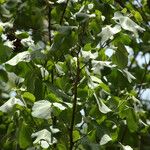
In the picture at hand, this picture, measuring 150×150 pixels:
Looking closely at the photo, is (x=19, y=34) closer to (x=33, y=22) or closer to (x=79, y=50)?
(x=79, y=50)

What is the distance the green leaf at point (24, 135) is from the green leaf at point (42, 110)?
3.9 inches

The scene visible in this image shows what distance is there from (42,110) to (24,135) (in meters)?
0.14

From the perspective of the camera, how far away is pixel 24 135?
1687mm

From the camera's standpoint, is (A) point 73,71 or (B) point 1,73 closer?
(A) point 73,71

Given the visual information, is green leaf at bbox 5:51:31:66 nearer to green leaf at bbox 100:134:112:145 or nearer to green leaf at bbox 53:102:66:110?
green leaf at bbox 53:102:66:110

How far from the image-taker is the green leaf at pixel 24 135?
168cm

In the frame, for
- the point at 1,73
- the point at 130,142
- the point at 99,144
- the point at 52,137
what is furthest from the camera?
the point at 130,142

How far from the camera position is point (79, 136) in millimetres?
1800

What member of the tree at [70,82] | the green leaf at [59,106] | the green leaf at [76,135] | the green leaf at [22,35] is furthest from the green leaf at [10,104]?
the green leaf at [22,35]

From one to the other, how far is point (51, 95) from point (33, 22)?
1246mm

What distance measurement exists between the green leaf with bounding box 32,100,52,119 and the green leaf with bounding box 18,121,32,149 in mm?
99

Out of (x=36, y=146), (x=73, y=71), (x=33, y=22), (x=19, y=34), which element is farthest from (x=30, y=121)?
(x=33, y=22)

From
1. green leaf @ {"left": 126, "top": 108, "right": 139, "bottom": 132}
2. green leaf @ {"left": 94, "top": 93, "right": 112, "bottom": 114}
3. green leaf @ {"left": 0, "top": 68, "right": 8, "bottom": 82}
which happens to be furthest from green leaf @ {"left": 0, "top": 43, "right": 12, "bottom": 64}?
Result: green leaf @ {"left": 126, "top": 108, "right": 139, "bottom": 132}

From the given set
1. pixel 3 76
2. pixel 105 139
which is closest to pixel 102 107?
pixel 105 139
